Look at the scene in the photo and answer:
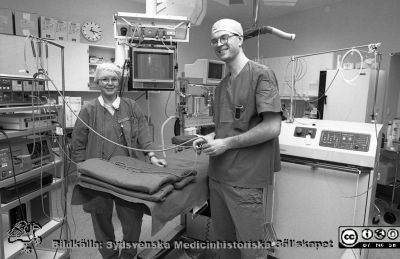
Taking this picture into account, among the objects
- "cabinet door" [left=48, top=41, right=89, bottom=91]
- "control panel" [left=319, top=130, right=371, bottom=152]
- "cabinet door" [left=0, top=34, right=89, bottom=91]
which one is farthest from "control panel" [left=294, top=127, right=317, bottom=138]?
"cabinet door" [left=48, top=41, right=89, bottom=91]

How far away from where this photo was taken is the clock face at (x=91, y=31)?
4152 mm

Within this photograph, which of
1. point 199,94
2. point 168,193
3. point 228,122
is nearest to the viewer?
point 168,193

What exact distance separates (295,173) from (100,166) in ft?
4.22

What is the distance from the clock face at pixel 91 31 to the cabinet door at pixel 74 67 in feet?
1.80

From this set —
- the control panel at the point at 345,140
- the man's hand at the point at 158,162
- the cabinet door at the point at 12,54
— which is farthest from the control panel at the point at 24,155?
the control panel at the point at 345,140

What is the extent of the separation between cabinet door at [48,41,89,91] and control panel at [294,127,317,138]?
9.85 feet

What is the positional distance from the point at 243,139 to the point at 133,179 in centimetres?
54

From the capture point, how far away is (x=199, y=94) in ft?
9.98

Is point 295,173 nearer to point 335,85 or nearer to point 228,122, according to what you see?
point 228,122

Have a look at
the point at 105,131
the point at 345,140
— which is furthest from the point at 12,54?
the point at 345,140

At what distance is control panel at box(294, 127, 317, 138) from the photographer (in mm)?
1883

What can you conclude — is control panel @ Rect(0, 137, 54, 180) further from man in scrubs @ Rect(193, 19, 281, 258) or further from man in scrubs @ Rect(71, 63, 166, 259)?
man in scrubs @ Rect(193, 19, 281, 258)

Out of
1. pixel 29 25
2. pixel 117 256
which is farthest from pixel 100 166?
pixel 29 25

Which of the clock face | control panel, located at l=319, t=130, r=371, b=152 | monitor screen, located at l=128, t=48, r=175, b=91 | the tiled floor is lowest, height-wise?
the tiled floor
